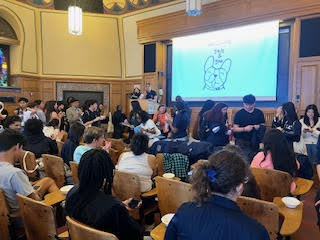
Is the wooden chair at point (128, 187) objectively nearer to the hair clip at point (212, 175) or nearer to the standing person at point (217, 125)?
the hair clip at point (212, 175)

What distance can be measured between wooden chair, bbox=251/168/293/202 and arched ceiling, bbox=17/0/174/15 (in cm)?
815

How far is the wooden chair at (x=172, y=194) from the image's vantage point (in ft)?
7.14

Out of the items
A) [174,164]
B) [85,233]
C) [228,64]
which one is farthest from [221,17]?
[85,233]

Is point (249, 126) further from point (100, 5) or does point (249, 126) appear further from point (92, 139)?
point (100, 5)

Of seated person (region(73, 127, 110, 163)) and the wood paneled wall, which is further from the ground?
the wood paneled wall

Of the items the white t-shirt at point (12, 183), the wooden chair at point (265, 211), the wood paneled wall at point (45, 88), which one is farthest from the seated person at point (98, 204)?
the wood paneled wall at point (45, 88)

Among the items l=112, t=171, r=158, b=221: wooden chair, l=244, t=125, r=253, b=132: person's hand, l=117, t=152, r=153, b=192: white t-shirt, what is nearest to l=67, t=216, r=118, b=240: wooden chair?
l=112, t=171, r=158, b=221: wooden chair

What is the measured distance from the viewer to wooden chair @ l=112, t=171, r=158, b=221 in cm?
263

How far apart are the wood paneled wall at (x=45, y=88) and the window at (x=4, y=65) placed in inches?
9.4

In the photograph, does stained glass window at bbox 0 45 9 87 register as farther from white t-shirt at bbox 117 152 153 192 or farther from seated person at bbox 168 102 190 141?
white t-shirt at bbox 117 152 153 192

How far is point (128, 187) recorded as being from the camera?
105 inches

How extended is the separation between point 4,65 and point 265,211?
34.2ft

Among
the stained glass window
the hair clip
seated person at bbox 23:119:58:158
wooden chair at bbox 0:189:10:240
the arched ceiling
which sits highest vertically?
the arched ceiling

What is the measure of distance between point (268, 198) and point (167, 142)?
7.05 ft
